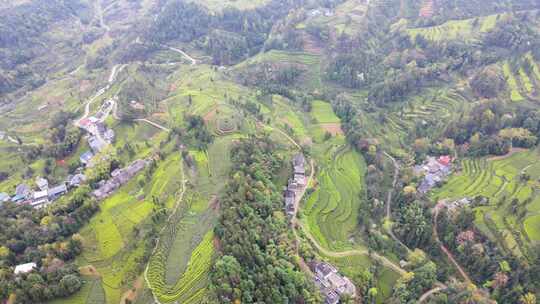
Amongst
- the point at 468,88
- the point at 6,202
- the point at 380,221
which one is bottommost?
the point at 380,221

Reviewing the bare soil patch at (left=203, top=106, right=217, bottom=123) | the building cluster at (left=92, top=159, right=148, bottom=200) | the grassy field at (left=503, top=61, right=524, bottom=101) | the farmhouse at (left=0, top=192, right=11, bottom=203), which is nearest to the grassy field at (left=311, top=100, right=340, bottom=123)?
the bare soil patch at (left=203, top=106, right=217, bottom=123)

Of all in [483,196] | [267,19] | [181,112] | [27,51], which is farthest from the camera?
[267,19]

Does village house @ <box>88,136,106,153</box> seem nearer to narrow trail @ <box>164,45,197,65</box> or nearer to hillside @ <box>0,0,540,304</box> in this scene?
hillside @ <box>0,0,540,304</box>

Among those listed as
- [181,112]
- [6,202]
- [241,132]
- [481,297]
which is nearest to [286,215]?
[241,132]

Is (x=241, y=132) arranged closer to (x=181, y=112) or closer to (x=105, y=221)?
(x=181, y=112)

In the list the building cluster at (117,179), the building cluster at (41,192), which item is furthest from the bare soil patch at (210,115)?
the building cluster at (41,192)

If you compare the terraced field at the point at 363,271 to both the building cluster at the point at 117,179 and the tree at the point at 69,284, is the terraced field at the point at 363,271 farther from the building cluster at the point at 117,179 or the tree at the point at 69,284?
the building cluster at the point at 117,179
